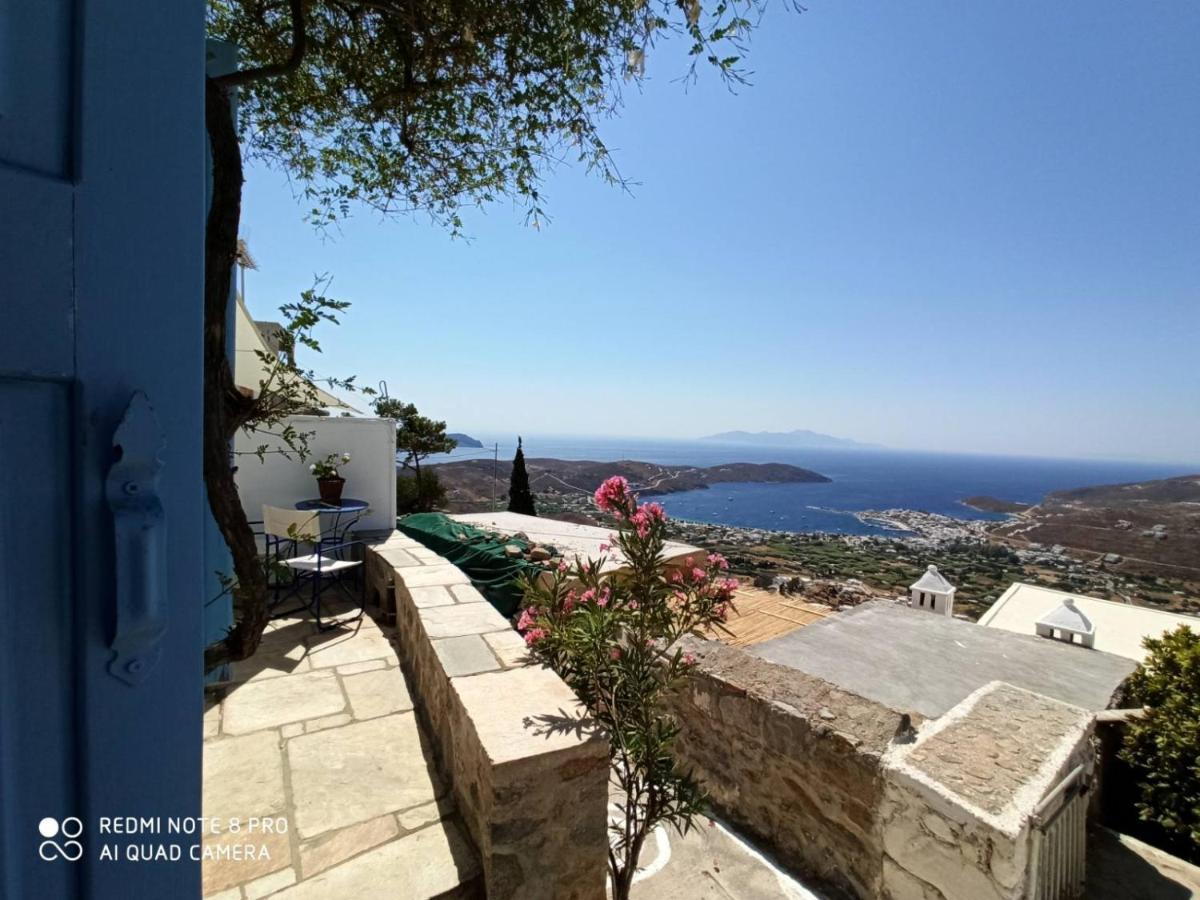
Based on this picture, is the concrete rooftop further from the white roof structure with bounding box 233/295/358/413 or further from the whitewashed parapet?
the white roof structure with bounding box 233/295/358/413

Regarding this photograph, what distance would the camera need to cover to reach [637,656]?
2121 millimetres

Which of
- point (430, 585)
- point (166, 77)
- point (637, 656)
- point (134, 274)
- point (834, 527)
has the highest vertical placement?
point (166, 77)

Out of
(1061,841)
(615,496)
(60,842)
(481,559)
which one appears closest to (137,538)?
(60,842)

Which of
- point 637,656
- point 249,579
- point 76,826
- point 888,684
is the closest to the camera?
point 76,826

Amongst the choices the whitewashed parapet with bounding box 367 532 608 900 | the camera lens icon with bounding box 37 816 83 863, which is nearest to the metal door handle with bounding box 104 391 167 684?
the camera lens icon with bounding box 37 816 83 863

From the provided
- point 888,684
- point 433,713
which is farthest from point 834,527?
point 433,713

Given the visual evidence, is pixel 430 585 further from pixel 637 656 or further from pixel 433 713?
pixel 637 656

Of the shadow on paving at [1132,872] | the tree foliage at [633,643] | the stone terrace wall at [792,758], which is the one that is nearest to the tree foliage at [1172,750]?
the shadow on paving at [1132,872]

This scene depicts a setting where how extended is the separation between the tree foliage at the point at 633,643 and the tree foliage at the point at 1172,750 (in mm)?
3169

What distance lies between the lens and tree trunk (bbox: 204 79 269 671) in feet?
4.38

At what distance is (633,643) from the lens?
7.19 feet

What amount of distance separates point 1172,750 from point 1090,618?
398 inches

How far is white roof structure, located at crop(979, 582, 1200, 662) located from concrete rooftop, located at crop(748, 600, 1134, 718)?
6.98 feet

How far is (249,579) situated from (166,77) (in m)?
1.25
